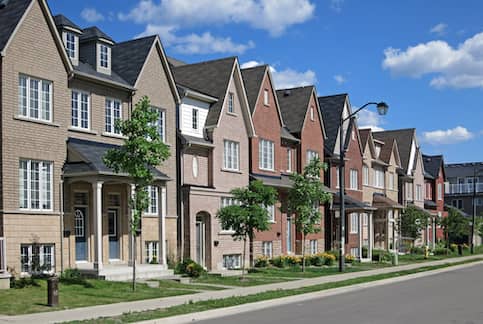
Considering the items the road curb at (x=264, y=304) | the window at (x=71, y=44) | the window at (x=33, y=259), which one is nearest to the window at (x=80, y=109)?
the window at (x=71, y=44)

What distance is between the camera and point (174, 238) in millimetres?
29844

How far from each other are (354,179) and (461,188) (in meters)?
54.5

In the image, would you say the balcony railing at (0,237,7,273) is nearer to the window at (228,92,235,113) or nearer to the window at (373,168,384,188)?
the window at (228,92,235,113)

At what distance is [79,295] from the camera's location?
782 inches

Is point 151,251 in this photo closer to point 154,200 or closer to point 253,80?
point 154,200

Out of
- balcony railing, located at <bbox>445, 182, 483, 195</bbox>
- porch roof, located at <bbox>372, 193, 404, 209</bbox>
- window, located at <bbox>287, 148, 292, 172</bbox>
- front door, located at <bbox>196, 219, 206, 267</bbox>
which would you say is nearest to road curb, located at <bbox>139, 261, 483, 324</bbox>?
front door, located at <bbox>196, 219, 206, 267</bbox>

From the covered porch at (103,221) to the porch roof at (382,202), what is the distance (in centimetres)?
2700

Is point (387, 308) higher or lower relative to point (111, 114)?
lower

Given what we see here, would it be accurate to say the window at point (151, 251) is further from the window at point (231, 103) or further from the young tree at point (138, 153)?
the window at point (231, 103)

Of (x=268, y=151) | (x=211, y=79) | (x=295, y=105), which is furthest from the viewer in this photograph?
(x=295, y=105)

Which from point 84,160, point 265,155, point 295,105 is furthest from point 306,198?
point 84,160

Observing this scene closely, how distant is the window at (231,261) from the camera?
33438 mm

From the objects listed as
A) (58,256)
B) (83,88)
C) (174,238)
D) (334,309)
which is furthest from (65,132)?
(334,309)

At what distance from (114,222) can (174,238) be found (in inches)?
139
